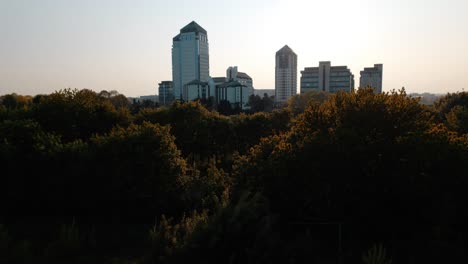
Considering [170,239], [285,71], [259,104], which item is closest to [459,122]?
[170,239]

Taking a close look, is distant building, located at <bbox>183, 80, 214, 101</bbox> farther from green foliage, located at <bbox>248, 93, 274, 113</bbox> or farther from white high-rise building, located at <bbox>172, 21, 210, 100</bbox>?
green foliage, located at <bbox>248, 93, 274, 113</bbox>

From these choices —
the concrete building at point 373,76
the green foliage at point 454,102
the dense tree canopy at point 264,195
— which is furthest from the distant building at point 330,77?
the dense tree canopy at point 264,195

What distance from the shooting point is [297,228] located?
1156cm

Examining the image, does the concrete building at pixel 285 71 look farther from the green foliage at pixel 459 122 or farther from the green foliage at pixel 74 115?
the green foliage at pixel 74 115

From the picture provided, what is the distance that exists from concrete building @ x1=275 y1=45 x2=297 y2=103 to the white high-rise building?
1227 inches

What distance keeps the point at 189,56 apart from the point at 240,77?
24.6 metres

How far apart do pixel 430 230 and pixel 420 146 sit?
2606 millimetres

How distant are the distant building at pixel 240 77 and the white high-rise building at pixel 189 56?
13968mm

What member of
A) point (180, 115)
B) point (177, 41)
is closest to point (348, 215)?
point (180, 115)

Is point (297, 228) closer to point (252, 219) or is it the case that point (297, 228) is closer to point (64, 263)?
point (252, 219)

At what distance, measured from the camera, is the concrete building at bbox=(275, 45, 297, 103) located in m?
152

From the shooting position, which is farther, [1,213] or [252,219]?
[1,213]

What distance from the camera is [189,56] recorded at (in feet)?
474

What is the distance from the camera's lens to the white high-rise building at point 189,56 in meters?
143
